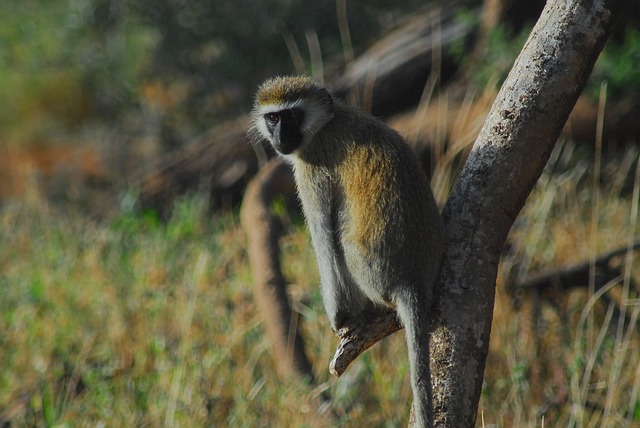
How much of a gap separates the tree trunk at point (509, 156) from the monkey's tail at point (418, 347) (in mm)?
59

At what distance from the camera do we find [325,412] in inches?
185

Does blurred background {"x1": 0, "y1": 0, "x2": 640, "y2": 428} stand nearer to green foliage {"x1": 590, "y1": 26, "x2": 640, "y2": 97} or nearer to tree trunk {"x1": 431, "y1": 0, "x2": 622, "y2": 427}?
green foliage {"x1": 590, "y1": 26, "x2": 640, "y2": 97}

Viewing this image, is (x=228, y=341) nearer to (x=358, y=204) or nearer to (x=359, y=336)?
(x=358, y=204)

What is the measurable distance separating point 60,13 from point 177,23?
1.81 m

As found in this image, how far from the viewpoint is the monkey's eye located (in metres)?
4.23

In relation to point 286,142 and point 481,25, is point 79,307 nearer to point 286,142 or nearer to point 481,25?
point 286,142

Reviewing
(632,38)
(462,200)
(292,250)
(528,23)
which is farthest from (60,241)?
(462,200)

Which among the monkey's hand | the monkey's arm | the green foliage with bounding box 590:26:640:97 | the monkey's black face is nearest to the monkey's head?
the monkey's black face

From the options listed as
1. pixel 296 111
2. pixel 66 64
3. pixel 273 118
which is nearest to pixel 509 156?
pixel 296 111

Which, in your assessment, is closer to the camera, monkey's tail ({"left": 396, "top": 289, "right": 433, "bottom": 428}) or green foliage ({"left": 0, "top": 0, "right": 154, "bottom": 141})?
monkey's tail ({"left": 396, "top": 289, "right": 433, "bottom": 428})

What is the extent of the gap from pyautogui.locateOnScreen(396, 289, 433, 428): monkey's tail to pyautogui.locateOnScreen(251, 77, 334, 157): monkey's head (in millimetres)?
1006

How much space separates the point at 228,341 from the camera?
5.80 metres

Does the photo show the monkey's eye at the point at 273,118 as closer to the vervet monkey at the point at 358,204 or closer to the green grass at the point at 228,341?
the vervet monkey at the point at 358,204

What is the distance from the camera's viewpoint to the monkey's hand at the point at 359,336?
3.29m
